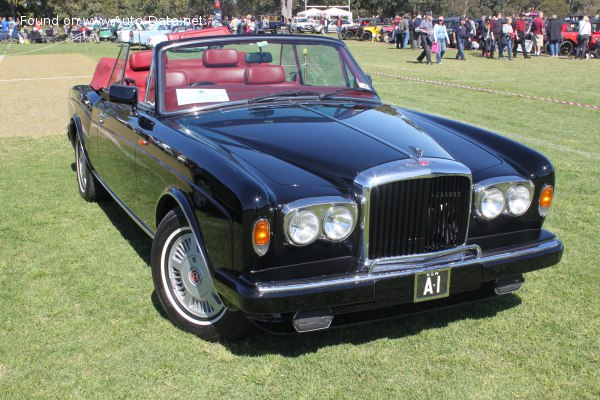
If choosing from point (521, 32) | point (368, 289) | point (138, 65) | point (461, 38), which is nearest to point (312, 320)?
point (368, 289)

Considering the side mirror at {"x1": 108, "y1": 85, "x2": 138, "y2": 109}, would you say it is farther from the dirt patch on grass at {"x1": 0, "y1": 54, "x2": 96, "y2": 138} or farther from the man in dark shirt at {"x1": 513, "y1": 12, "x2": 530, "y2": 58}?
the man in dark shirt at {"x1": 513, "y1": 12, "x2": 530, "y2": 58}

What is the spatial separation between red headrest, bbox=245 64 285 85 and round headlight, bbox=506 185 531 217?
203cm

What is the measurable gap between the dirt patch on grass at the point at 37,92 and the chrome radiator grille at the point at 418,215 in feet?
27.6

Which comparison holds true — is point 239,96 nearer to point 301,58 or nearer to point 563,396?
Result: point 301,58

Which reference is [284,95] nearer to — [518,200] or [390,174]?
[390,174]

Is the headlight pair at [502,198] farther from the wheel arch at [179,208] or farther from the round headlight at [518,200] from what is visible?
the wheel arch at [179,208]

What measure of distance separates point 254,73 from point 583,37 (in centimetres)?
2519

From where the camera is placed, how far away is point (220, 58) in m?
4.96

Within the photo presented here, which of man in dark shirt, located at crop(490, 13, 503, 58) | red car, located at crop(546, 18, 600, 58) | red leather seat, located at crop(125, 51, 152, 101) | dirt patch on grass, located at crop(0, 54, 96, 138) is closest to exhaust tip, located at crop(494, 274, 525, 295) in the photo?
red leather seat, located at crop(125, 51, 152, 101)

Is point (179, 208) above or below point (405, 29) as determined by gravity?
below

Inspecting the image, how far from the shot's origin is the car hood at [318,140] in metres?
3.48

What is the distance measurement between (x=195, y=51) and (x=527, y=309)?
2974 millimetres

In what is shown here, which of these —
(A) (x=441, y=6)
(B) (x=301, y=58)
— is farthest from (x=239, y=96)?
(A) (x=441, y=6)

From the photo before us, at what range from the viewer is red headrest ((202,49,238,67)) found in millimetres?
4938
